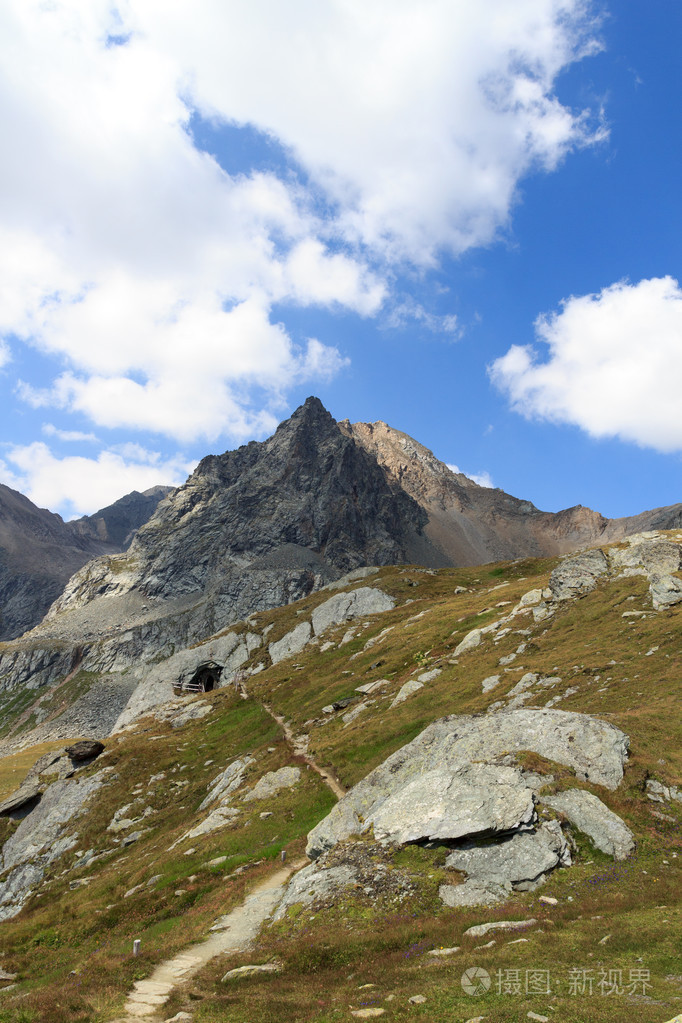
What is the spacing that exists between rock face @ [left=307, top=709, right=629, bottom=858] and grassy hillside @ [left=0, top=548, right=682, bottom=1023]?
105 centimetres

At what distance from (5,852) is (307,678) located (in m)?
42.7

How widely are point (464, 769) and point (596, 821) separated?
5971mm

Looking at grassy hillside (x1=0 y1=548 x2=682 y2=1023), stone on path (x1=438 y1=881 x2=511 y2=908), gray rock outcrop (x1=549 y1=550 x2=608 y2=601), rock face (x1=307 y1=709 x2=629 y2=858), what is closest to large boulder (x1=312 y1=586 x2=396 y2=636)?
grassy hillside (x1=0 y1=548 x2=682 y2=1023)

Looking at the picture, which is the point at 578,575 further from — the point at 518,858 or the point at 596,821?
the point at 518,858

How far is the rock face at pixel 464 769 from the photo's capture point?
77.0 feet

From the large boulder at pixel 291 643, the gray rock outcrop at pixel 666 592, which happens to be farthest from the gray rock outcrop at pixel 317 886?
the large boulder at pixel 291 643

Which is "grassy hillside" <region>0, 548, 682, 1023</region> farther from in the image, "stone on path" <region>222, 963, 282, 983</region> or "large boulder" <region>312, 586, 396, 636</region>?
"large boulder" <region>312, 586, 396, 636</region>

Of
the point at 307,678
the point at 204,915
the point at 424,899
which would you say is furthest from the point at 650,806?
the point at 307,678

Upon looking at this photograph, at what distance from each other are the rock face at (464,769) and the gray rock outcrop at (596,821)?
1.29m

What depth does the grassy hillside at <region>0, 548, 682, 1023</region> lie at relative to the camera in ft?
45.5

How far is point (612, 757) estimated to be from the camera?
81.3ft

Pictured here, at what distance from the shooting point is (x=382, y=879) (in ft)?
70.3

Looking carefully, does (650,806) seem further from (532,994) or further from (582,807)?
(532,994)

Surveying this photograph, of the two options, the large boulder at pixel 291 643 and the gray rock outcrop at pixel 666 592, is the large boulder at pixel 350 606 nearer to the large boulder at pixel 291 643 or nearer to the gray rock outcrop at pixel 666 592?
the large boulder at pixel 291 643
